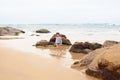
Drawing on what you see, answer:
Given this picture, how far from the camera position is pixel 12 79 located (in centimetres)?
951

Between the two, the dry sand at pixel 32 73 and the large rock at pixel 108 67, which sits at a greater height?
the large rock at pixel 108 67

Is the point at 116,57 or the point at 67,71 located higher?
the point at 116,57

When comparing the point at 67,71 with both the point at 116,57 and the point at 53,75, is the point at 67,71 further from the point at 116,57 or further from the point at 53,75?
the point at 116,57

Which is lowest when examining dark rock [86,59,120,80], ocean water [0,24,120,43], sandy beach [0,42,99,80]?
ocean water [0,24,120,43]

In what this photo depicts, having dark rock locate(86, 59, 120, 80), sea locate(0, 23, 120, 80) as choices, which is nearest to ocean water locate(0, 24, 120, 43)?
sea locate(0, 23, 120, 80)

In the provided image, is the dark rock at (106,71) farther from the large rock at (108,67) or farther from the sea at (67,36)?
the sea at (67,36)

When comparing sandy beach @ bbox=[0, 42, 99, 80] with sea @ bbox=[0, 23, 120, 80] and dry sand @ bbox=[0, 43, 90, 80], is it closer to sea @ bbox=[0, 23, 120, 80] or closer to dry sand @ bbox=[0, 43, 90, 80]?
dry sand @ bbox=[0, 43, 90, 80]

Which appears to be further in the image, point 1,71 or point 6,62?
point 6,62

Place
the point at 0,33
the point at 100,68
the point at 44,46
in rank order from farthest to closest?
the point at 0,33
the point at 44,46
the point at 100,68

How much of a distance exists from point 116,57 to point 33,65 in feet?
14.3

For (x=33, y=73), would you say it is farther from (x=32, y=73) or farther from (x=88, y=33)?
(x=88, y=33)

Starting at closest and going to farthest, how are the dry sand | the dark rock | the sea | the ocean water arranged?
1. the dark rock
2. the dry sand
3. the sea
4. the ocean water

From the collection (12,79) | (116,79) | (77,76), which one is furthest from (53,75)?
(116,79)

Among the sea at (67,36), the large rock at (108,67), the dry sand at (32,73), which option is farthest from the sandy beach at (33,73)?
the sea at (67,36)
